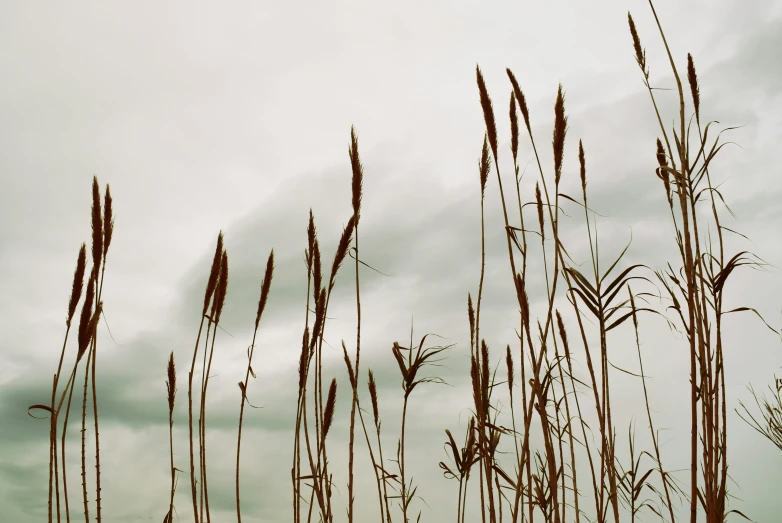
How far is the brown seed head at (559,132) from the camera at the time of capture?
2209mm

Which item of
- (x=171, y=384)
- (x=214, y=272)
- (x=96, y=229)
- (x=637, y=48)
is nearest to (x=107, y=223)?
(x=96, y=229)

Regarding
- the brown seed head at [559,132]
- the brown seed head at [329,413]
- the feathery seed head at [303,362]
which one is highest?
the brown seed head at [559,132]

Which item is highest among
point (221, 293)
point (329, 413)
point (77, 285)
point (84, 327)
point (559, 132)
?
point (559, 132)

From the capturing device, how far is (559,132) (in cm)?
221

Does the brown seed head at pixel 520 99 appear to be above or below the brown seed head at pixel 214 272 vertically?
above

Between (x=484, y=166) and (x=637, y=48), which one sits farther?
(x=484, y=166)

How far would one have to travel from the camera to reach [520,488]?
7.27 feet

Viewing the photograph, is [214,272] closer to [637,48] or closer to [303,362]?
[303,362]

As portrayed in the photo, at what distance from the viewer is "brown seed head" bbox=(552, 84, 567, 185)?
87.0 inches

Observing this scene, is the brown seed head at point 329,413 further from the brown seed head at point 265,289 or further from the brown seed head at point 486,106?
the brown seed head at point 486,106

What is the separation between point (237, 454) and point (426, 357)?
102 centimetres

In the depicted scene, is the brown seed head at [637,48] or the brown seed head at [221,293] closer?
the brown seed head at [637,48]

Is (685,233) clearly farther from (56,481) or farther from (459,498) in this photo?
(459,498)

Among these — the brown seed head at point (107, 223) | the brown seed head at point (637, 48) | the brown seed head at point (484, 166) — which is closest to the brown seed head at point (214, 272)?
the brown seed head at point (107, 223)
